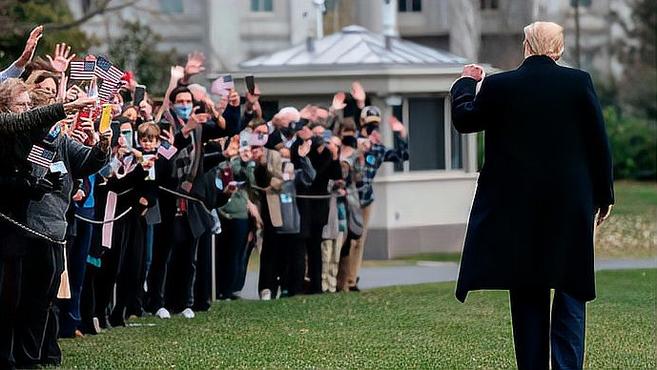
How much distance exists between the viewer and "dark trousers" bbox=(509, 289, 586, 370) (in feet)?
32.8

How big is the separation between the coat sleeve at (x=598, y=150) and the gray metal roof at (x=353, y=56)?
16141 millimetres

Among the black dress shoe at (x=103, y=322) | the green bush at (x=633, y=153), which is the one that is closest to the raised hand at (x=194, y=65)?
the black dress shoe at (x=103, y=322)

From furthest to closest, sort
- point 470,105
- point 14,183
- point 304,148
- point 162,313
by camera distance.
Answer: point 304,148 → point 162,313 → point 14,183 → point 470,105

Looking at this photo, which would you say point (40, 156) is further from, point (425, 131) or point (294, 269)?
point (425, 131)

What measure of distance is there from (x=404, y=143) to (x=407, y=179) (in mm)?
4963

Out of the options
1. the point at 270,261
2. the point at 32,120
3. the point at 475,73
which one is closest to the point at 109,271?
the point at 32,120

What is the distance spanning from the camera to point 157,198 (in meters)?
15.5

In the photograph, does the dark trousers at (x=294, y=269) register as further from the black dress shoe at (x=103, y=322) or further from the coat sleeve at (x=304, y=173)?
the black dress shoe at (x=103, y=322)

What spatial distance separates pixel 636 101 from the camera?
56.9 m

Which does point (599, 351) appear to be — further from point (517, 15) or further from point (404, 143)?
point (517, 15)

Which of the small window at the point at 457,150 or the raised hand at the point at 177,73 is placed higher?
the raised hand at the point at 177,73

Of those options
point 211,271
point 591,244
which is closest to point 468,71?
point 591,244

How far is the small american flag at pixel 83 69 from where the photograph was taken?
12.4 meters

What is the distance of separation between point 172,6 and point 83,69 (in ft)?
177
